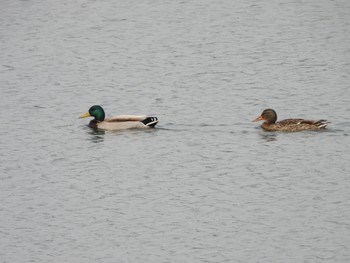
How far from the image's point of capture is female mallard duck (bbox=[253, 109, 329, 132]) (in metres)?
22.1

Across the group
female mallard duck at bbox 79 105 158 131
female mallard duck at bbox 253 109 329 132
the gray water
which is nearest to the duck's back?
female mallard duck at bbox 253 109 329 132

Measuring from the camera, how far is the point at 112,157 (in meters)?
21.0

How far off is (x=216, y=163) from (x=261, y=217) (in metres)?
3.30

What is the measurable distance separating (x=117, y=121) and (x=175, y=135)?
5.00ft

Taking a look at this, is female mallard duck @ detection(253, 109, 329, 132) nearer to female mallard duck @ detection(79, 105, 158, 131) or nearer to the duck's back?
the duck's back

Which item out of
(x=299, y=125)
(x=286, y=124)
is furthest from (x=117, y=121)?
(x=299, y=125)

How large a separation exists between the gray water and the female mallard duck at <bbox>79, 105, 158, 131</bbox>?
0.59 ft

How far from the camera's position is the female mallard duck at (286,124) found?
871 inches

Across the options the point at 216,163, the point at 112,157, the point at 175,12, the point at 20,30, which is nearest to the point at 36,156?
the point at 112,157

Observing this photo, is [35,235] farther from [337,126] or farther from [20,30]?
[20,30]

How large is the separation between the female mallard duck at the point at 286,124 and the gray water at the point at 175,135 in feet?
0.58

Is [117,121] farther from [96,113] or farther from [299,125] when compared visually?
[299,125]

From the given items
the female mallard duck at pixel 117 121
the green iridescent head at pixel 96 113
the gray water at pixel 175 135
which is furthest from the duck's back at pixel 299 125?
the green iridescent head at pixel 96 113

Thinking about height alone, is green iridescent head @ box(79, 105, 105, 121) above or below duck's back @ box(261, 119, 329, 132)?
above
